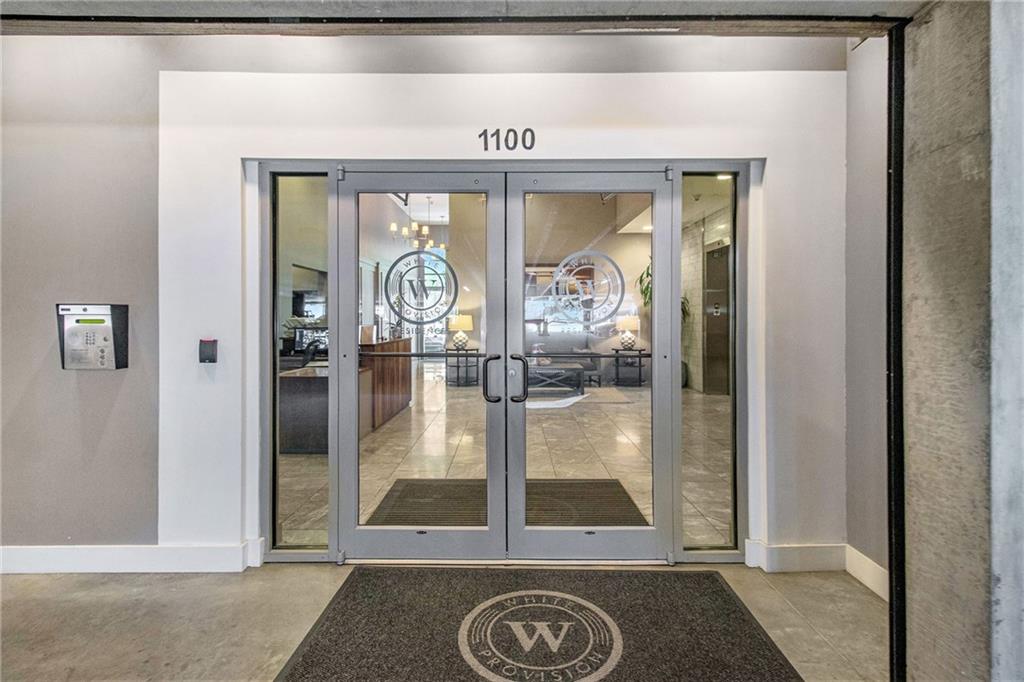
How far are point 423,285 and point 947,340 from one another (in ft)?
7.85

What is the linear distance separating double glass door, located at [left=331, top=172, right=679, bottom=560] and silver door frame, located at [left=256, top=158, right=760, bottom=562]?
46mm

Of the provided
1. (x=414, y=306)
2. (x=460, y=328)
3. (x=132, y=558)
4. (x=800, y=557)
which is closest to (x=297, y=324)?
(x=414, y=306)

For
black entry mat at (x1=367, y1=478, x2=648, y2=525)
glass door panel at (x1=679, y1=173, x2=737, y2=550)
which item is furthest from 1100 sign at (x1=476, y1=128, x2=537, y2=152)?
black entry mat at (x1=367, y1=478, x2=648, y2=525)

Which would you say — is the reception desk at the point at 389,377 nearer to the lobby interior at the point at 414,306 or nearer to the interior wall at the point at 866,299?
the lobby interior at the point at 414,306

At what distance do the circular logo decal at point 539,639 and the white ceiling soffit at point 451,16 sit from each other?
93.2 inches

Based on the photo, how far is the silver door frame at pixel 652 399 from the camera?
275 cm

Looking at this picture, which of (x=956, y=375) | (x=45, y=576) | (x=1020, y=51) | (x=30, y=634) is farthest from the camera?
(x=45, y=576)

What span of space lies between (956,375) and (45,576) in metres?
4.35

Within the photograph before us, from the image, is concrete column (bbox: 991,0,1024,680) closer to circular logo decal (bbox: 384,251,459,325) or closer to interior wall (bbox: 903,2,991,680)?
interior wall (bbox: 903,2,991,680)

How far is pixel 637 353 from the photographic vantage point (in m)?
2.83

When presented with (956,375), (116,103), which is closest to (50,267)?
(116,103)

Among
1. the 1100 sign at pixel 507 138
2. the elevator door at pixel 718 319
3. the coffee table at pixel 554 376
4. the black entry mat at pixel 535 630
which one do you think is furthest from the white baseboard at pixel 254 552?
the elevator door at pixel 718 319

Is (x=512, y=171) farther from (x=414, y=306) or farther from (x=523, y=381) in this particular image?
(x=523, y=381)

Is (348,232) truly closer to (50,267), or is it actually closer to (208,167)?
(208,167)
